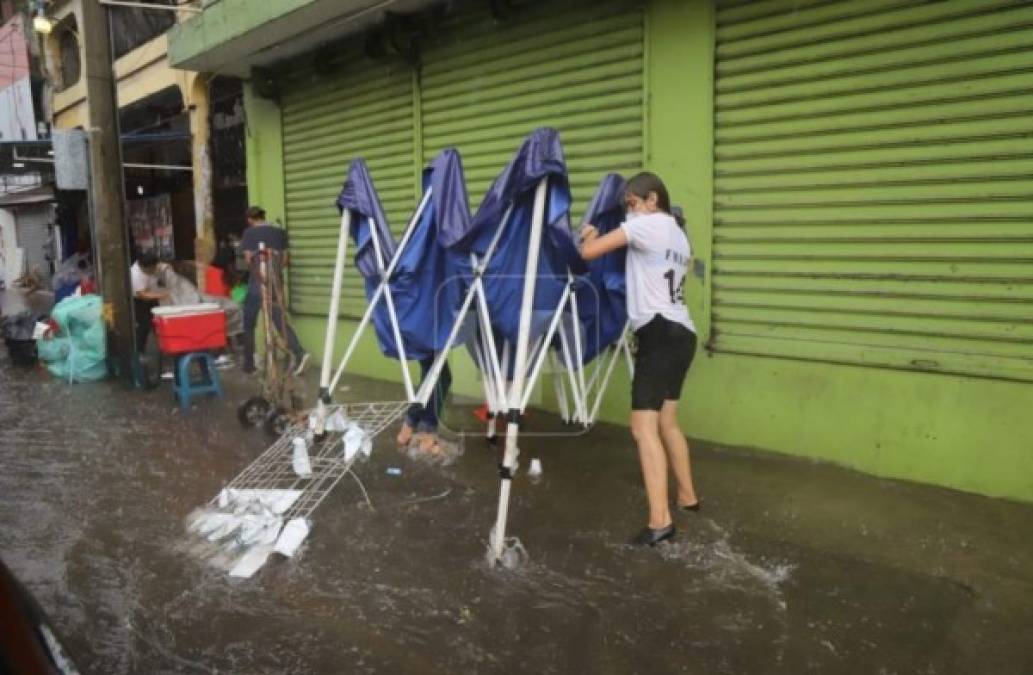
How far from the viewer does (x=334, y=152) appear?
9.17 meters

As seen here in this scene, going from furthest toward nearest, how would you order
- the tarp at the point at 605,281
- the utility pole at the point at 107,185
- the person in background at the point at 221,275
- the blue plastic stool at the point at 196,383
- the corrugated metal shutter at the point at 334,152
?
the person in background at the point at 221,275
the utility pole at the point at 107,185
the corrugated metal shutter at the point at 334,152
the blue plastic stool at the point at 196,383
the tarp at the point at 605,281

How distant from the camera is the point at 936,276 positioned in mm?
4602

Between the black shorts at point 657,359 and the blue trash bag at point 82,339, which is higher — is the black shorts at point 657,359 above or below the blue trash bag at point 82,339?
above

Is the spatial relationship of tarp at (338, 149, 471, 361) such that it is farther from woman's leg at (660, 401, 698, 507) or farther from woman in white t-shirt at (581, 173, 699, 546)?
woman's leg at (660, 401, 698, 507)

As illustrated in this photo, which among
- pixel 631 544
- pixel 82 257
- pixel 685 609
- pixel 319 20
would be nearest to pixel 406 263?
pixel 631 544

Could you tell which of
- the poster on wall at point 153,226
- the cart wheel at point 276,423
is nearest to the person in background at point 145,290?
the cart wheel at point 276,423

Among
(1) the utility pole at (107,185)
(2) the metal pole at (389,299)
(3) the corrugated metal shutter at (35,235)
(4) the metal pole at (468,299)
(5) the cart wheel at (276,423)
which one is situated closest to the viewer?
(4) the metal pole at (468,299)

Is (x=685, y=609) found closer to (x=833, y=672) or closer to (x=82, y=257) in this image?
(x=833, y=672)

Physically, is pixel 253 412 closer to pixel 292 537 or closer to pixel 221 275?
pixel 292 537

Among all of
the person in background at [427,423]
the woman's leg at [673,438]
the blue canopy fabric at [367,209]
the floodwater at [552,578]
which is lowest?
the floodwater at [552,578]

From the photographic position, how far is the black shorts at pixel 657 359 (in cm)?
399

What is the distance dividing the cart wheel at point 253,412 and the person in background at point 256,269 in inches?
18.1

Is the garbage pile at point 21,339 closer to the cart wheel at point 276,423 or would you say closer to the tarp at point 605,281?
the cart wheel at point 276,423

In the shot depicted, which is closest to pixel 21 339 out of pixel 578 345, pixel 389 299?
pixel 389 299
